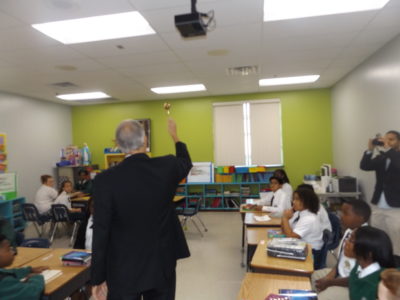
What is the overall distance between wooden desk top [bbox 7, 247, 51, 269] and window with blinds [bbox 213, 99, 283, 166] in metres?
5.67

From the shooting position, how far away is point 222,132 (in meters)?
8.00

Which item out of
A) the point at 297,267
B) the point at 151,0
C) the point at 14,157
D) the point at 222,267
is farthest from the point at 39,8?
the point at 14,157

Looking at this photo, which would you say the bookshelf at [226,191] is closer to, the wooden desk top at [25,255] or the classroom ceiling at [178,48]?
the classroom ceiling at [178,48]

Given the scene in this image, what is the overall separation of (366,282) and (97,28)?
356cm

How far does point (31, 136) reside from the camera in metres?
7.12

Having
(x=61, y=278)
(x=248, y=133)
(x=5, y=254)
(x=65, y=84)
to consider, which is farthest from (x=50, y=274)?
(x=248, y=133)

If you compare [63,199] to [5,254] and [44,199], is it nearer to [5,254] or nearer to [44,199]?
[44,199]

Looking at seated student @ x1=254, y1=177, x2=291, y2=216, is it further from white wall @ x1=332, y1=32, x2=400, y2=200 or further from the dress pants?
the dress pants

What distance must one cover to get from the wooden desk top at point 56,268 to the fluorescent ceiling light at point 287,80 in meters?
5.27

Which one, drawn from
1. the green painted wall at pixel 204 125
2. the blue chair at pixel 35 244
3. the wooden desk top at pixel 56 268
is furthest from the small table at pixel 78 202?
the wooden desk top at pixel 56 268

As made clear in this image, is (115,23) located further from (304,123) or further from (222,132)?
(304,123)

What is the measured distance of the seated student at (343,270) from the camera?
6.89ft

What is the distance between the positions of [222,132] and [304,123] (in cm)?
221

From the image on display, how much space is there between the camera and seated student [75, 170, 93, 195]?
711 cm
